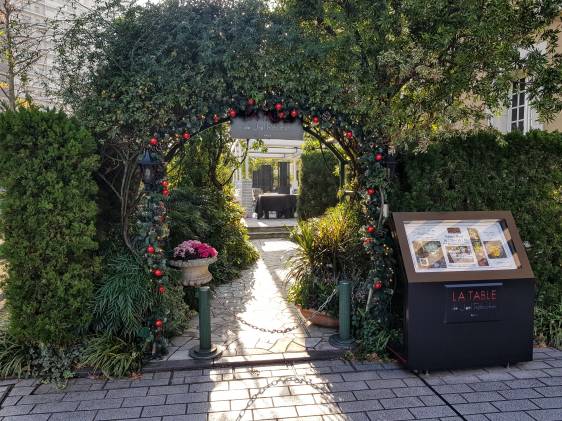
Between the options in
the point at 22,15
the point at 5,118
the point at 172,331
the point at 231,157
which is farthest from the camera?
the point at 231,157

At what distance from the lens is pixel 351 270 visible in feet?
15.2

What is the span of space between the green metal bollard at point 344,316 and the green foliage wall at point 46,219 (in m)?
2.55

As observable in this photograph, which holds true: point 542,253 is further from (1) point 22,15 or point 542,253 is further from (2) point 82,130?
(1) point 22,15

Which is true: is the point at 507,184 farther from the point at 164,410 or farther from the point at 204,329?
the point at 164,410

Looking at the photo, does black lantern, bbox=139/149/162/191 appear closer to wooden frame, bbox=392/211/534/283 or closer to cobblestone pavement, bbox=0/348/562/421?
cobblestone pavement, bbox=0/348/562/421

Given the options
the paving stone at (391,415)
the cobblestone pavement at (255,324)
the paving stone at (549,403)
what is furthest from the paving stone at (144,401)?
the paving stone at (549,403)

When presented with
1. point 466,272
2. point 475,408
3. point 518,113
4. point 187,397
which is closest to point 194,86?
point 187,397

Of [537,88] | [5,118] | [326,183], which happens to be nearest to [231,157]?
[326,183]

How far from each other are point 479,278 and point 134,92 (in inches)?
145

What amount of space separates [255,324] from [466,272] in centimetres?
258

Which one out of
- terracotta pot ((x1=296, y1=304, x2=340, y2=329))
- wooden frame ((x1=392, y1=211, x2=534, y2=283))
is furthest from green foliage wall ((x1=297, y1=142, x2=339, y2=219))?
wooden frame ((x1=392, y1=211, x2=534, y2=283))

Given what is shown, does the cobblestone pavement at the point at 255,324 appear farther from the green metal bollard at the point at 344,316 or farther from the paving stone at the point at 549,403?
the paving stone at the point at 549,403

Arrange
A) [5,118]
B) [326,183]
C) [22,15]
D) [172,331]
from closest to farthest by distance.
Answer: [5,118]
[172,331]
[22,15]
[326,183]

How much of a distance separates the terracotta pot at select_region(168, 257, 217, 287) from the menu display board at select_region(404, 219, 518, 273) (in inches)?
104
